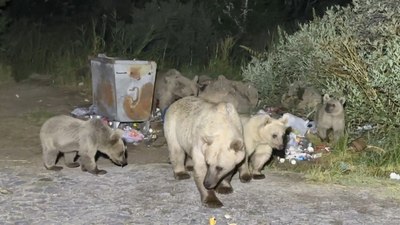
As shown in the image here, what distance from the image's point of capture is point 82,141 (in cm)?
700

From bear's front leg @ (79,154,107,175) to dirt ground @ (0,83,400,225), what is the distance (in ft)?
0.23

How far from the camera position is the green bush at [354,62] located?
7.89m

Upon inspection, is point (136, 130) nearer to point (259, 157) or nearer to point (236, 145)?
point (259, 157)

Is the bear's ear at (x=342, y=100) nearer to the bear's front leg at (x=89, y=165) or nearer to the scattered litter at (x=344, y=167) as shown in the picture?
the scattered litter at (x=344, y=167)

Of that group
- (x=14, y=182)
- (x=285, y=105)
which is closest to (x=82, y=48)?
(x=285, y=105)

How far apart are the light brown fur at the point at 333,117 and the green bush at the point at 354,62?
21cm

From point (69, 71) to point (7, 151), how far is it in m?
4.72

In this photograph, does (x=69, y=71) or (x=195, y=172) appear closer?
(x=195, y=172)

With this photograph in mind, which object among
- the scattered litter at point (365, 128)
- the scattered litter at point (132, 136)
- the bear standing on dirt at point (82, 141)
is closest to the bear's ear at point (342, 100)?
the scattered litter at point (365, 128)

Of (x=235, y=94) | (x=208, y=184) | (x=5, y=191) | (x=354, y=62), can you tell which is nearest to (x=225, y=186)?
(x=208, y=184)

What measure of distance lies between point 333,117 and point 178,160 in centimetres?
220

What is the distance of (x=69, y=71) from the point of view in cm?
1256

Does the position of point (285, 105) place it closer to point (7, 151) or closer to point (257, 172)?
point (257, 172)

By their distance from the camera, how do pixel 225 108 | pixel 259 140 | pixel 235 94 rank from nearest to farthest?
pixel 225 108 < pixel 259 140 < pixel 235 94
